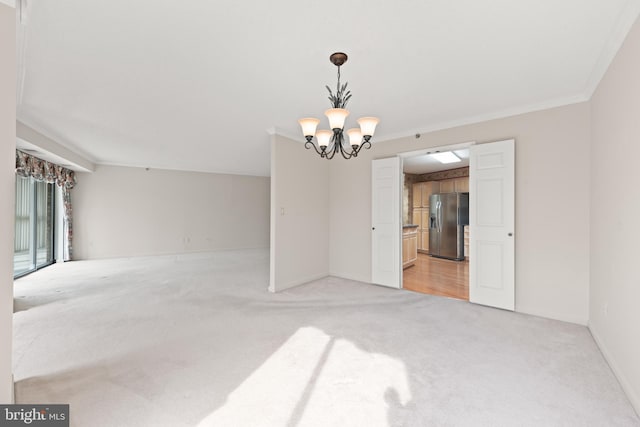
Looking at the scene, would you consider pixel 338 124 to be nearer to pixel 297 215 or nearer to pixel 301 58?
pixel 301 58

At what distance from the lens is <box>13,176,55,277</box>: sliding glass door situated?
5.21m

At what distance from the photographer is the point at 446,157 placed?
5.90 metres

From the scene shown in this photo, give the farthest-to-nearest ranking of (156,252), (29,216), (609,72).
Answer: (156,252)
(29,216)
(609,72)

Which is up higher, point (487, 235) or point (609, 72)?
point (609, 72)

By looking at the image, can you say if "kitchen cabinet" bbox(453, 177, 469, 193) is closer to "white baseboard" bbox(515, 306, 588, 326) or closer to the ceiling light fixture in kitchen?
the ceiling light fixture in kitchen

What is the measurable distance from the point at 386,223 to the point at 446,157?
262 cm

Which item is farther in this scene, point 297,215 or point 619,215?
point 297,215

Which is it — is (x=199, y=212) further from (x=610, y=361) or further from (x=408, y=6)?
(x=610, y=361)

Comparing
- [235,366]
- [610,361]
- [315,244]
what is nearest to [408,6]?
[235,366]

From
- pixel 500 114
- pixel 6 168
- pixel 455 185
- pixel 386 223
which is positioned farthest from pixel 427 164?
pixel 6 168

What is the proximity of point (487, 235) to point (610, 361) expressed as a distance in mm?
A: 1608

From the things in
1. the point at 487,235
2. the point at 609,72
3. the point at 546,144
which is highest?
the point at 609,72

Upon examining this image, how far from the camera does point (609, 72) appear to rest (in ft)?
7.35

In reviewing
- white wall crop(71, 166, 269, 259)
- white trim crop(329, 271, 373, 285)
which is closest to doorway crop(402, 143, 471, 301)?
white trim crop(329, 271, 373, 285)
